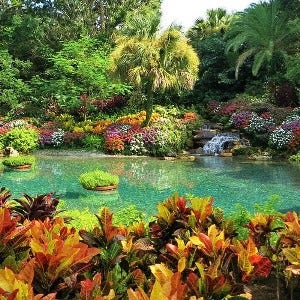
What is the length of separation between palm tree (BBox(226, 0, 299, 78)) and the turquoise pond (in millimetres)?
10333

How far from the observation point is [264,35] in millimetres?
24922

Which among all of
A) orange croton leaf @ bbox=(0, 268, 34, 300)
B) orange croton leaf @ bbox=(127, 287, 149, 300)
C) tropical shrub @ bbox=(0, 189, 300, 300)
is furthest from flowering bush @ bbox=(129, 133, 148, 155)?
orange croton leaf @ bbox=(127, 287, 149, 300)

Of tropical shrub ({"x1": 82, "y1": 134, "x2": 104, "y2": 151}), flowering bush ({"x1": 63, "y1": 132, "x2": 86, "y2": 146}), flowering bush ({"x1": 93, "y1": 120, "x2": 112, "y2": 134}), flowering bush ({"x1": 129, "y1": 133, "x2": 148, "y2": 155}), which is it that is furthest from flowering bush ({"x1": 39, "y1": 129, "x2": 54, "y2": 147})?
flowering bush ({"x1": 129, "y1": 133, "x2": 148, "y2": 155})

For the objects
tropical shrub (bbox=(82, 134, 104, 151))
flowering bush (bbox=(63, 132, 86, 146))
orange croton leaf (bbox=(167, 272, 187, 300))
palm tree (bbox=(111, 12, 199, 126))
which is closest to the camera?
orange croton leaf (bbox=(167, 272, 187, 300))

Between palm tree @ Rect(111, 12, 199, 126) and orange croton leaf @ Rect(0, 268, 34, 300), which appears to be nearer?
orange croton leaf @ Rect(0, 268, 34, 300)

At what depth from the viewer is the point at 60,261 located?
6.57 ft

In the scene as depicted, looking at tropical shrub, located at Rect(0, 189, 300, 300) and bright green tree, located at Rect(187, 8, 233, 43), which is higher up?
bright green tree, located at Rect(187, 8, 233, 43)

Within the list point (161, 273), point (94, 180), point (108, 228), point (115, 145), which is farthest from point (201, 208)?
point (115, 145)

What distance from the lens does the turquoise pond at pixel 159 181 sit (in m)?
→ 9.17

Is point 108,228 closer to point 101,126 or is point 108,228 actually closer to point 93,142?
point 93,142

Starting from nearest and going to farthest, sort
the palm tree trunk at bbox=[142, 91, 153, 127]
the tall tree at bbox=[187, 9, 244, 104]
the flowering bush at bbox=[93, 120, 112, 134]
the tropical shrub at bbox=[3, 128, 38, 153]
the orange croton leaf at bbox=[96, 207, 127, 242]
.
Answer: the orange croton leaf at bbox=[96, 207, 127, 242] → the tropical shrub at bbox=[3, 128, 38, 153] → the palm tree trunk at bbox=[142, 91, 153, 127] → the flowering bush at bbox=[93, 120, 112, 134] → the tall tree at bbox=[187, 9, 244, 104]

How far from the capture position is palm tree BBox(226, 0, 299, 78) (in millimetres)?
24188

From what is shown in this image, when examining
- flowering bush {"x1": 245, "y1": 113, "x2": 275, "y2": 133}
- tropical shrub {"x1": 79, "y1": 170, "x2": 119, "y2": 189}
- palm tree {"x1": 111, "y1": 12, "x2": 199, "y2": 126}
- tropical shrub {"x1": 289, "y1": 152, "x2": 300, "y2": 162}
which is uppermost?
palm tree {"x1": 111, "y1": 12, "x2": 199, "y2": 126}

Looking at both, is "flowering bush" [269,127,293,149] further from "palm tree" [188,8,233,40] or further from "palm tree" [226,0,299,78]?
"palm tree" [188,8,233,40]
